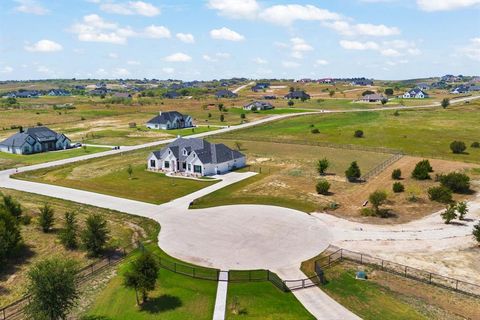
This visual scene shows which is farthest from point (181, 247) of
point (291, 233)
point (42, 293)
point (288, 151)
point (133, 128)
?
point (133, 128)

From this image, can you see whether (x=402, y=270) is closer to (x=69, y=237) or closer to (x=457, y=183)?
(x=457, y=183)

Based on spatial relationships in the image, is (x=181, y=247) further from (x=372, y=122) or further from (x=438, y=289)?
(x=372, y=122)

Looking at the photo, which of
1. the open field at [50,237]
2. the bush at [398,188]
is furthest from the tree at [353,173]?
the open field at [50,237]

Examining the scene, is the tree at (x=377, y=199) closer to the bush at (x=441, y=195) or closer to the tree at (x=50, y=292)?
the bush at (x=441, y=195)

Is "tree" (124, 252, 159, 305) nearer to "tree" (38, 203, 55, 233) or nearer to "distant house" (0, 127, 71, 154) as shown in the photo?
"tree" (38, 203, 55, 233)

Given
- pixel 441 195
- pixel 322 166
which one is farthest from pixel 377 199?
pixel 322 166
